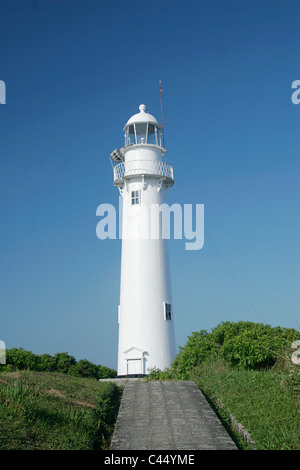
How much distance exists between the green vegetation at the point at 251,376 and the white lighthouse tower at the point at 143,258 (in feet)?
13.4

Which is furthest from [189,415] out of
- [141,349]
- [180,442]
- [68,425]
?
[141,349]

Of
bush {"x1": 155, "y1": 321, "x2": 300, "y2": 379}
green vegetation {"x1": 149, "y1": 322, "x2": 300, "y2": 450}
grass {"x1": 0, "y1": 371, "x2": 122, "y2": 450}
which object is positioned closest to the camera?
grass {"x1": 0, "y1": 371, "x2": 122, "y2": 450}

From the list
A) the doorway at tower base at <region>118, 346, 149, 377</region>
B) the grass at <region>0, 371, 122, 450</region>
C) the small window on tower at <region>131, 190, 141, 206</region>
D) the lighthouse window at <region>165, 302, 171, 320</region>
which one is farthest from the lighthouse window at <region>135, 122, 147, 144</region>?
the grass at <region>0, 371, 122, 450</region>

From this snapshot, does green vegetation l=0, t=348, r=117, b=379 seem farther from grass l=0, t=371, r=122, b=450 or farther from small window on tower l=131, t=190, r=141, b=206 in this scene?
small window on tower l=131, t=190, r=141, b=206

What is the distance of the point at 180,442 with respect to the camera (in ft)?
22.9

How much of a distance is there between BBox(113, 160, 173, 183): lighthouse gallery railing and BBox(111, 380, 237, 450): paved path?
1321 cm

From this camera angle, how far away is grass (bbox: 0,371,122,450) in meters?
6.85

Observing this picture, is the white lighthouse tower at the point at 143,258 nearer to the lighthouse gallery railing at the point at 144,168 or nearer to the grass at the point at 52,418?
the lighthouse gallery railing at the point at 144,168

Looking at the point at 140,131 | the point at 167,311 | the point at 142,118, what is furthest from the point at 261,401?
the point at 142,118

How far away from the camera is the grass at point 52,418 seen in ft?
22.5

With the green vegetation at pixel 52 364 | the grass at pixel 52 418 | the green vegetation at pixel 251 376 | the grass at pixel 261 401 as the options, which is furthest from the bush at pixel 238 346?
the green vegetation at pixel 52 364

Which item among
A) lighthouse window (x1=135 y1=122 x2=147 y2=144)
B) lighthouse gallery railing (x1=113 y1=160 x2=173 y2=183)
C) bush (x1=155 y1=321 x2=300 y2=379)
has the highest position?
lighthouse window (x1=135 y1=122 x2=147 y2=144)

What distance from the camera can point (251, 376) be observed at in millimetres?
11094

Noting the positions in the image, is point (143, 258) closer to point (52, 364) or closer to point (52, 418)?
point (52, 364)
